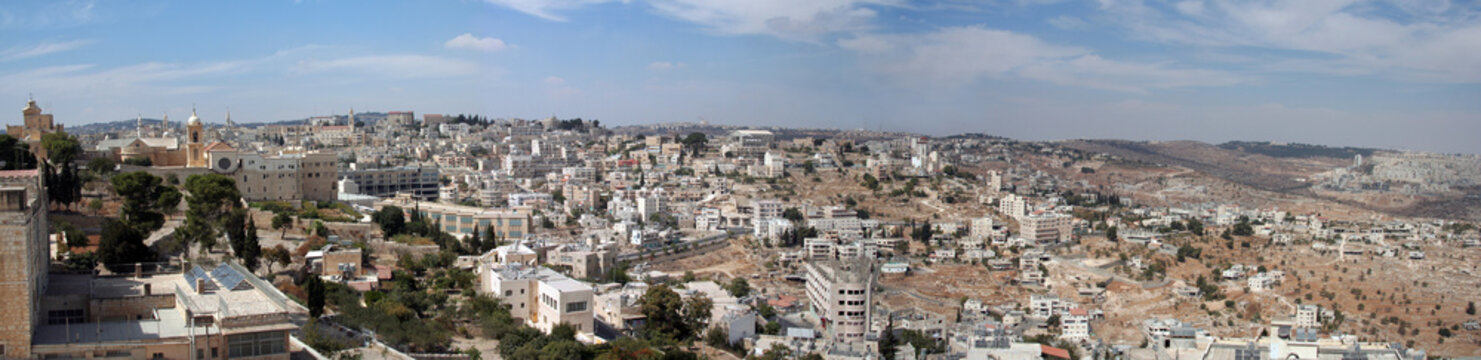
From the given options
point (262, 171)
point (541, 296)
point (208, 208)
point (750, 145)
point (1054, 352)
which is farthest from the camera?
point (750, 145)

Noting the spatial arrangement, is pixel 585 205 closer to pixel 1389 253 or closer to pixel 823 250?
pixel 823 250

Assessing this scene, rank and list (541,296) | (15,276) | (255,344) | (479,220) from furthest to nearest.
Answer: (479,220)
(541,296)
(255,344)
(15,276)

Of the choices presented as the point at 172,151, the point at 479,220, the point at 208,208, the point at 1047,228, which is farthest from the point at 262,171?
the point at 1047,228

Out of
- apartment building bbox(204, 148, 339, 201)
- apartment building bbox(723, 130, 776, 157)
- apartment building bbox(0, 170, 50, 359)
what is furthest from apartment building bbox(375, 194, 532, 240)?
apartment building bbox(723, 130, 776, 157)

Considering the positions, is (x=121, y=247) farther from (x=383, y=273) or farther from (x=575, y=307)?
(x=575, y=307)

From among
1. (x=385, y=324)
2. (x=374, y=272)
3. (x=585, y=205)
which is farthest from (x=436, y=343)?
(x=585, y=205)
